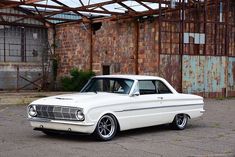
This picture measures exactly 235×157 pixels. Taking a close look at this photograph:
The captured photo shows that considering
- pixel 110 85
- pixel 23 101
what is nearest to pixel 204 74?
pixel 23 101

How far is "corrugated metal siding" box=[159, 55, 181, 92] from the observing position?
2272cm

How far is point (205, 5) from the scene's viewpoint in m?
23.6

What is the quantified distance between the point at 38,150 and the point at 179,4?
15.9 meters

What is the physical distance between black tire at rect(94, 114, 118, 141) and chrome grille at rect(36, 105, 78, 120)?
62 centimetres

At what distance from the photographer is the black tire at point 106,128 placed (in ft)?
31.6

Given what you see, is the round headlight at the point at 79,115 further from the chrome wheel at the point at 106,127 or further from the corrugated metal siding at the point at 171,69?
the corrugated metal siding at the point at 171,69

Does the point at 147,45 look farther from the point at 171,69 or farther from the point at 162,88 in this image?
the point at 162,88

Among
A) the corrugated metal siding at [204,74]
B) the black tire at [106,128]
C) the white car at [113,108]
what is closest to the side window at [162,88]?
the white car at [113,108]

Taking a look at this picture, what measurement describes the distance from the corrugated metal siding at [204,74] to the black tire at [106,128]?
44.4 ft

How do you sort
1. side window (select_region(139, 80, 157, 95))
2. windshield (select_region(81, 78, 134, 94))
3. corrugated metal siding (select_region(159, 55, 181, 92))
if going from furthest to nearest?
corrugated metal siding (select_region(159, 55, 181, 92))
side window (select_region(139, 80, 157, 95))
windshield (select_region(81, 78, 134, 94))

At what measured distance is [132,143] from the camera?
31.4 feet

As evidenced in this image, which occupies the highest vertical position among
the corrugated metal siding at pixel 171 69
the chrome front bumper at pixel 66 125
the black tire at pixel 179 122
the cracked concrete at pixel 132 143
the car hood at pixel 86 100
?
the corrugated metal siding at pixel 171 69

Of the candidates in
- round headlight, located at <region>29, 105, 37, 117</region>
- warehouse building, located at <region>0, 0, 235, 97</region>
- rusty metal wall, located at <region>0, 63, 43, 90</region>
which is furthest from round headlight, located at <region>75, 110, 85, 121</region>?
rusty metal wall, located at <region>0, 63, 43, 90</region>

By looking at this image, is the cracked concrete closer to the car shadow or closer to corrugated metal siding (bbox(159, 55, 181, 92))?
the car shadow
